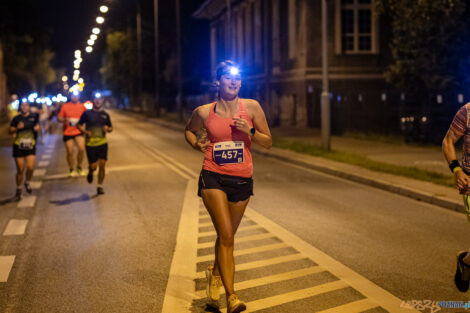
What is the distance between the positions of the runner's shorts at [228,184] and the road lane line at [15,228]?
4.25 m

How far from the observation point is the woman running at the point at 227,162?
4.99 meters

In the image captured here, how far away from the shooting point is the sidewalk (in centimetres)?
1128

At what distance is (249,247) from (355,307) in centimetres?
238

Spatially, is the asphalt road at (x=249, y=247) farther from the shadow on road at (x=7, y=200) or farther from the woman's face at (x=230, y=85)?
the woman's face at (x=230, y=85)

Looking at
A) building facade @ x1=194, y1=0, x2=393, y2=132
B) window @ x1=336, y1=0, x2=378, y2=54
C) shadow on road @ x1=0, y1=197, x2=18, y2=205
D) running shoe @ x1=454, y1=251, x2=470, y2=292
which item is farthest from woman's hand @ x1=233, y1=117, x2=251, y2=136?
window @ x1=336, y1=0, x2=378, y2=54

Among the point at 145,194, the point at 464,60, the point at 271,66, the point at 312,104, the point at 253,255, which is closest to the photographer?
the point at 253,255

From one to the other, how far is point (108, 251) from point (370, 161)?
10518 millimetres

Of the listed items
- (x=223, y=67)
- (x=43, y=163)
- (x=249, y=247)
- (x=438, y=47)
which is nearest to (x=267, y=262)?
(x=249, y=247)

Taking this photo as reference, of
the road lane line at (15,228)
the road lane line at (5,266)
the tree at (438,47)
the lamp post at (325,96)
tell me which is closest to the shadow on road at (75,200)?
the road lane line at (15,228)

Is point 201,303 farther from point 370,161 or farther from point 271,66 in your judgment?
point 271,66

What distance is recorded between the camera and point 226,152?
16.4 feet

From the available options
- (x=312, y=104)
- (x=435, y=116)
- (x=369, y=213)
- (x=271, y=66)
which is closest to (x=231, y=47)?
(x=271, y=66)

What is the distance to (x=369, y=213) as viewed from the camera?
9.86 m

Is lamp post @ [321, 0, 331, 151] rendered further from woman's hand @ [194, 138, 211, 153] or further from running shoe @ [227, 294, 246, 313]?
running shoe @ [227, 294, 246, 313]
